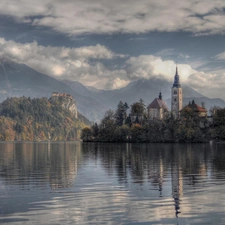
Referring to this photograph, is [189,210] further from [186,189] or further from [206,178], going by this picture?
[206,178]

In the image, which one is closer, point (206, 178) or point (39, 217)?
point (39, 217)

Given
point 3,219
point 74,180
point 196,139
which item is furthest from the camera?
point 196,139

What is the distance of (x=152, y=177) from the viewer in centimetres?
4150

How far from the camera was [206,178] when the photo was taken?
40438 mm

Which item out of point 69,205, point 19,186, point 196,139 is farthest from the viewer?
point 196,139

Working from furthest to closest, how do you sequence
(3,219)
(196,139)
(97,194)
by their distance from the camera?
(196,139), (97,194), (3,219)

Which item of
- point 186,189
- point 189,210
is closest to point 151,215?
point 189,210

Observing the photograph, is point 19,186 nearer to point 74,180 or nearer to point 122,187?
point 74,180

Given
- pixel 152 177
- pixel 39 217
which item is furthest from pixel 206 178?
pixel 39 217

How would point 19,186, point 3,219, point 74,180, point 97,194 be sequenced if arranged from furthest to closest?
point 74,180 → point 19,186 → point 97,194 → point 3,219

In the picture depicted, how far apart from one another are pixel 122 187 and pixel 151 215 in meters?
11.5

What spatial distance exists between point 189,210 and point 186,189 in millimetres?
8606

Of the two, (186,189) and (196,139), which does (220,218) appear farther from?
(196,139)

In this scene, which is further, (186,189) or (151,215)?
(186,189)
